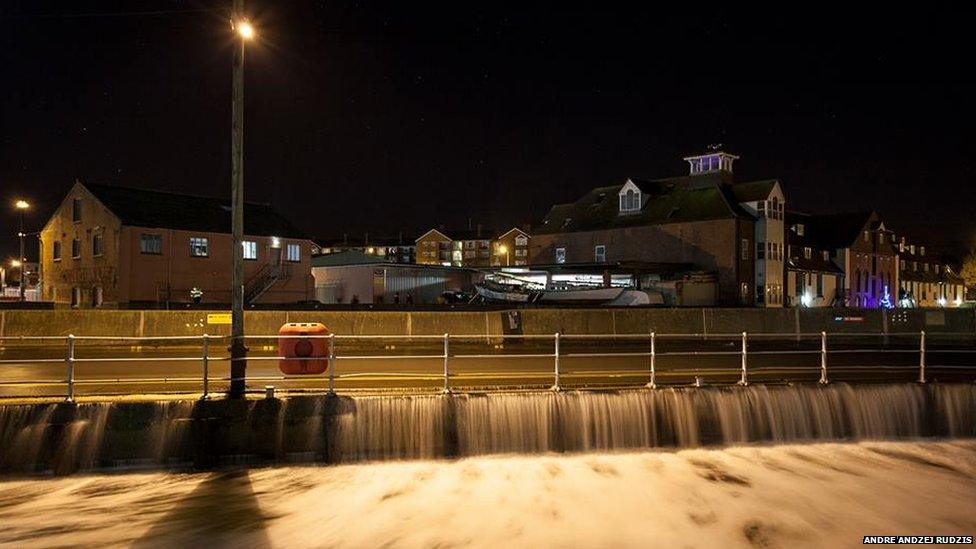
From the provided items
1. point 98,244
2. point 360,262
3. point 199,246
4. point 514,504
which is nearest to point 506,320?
point 514,504

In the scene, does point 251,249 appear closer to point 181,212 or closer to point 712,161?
point 181,212

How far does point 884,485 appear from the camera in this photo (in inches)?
522

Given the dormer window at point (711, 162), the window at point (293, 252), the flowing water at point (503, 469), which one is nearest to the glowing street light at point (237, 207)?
the flowing water at point (503, 469)

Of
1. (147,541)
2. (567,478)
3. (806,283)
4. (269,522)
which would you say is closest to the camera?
(147,541)

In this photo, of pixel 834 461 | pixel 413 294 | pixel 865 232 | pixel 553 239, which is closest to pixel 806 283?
pixel 865 232

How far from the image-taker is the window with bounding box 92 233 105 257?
4312 cm

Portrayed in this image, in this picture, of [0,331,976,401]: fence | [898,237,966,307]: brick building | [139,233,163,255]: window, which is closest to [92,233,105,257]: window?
[139,233,163,255]: window

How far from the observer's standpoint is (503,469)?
1353 cm

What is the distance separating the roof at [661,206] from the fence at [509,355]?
26.2 metres

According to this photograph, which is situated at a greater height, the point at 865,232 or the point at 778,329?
the point at 865,232

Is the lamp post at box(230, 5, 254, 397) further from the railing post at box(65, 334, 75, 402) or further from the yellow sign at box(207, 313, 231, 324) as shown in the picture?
the yellow sign at box(207, 313, 231, 324)

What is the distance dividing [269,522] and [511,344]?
612 inches

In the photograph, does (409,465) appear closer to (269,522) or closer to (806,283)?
(269,522)

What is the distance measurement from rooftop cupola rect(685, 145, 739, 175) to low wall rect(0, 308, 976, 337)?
98.1ft
